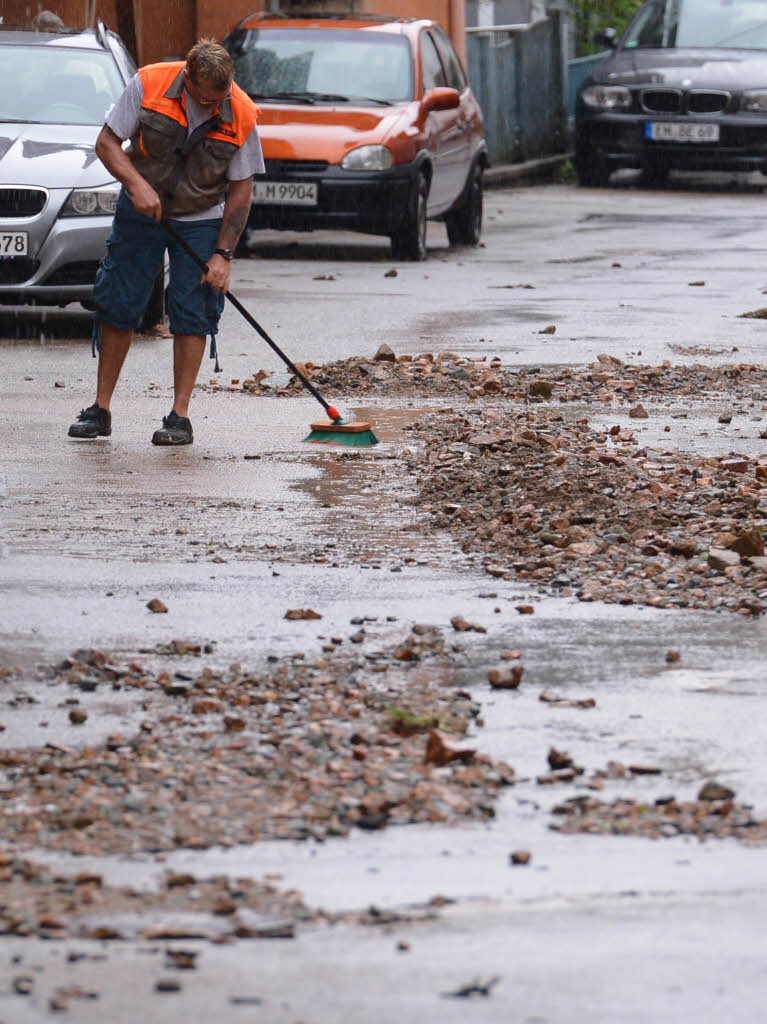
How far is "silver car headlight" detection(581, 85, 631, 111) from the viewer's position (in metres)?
23.8

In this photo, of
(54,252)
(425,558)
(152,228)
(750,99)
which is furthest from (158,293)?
(750,99)

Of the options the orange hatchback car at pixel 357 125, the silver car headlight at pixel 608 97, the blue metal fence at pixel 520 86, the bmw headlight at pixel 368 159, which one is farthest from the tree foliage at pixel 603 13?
the bmw headlight at pixel 368 159

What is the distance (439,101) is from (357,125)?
2.36 ft

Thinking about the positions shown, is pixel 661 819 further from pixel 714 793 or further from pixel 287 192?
pixel 287 192

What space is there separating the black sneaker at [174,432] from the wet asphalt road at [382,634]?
5 centimetres

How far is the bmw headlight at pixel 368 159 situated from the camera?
53.8 feet

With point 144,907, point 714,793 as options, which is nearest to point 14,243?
point 714,793

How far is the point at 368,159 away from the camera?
16.4 m

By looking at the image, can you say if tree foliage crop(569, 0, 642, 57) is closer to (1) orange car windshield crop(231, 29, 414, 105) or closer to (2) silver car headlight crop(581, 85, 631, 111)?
(2) silver car headlight crop(581, 85, 631, 111)

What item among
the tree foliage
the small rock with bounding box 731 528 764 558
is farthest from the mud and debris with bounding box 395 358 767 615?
the tree foliage

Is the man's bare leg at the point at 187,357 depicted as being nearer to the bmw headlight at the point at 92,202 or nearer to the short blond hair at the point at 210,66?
the short blond hair at the point at 210,66

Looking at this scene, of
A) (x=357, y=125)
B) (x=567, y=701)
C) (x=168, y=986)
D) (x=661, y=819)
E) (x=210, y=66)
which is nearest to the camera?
(x=168, y=986)

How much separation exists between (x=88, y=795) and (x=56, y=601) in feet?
5.94

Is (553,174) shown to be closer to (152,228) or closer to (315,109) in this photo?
(315,109)
